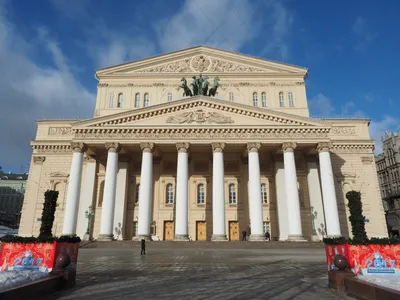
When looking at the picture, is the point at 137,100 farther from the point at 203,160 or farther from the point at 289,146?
the point at 289,146

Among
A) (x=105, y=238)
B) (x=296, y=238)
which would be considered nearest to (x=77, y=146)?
(x=105, y=238)

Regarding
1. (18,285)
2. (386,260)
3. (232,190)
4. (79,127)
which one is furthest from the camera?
Answer: (232,190)

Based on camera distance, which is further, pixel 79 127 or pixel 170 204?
pixel 170 204

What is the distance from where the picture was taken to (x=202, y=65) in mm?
41156

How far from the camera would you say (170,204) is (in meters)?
34.7

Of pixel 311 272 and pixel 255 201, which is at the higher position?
pixel 255 201

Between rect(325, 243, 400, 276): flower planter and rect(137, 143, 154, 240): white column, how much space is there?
21739mm

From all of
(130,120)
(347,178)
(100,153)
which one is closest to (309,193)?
(347,178)

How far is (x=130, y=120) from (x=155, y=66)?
13211 millimetres

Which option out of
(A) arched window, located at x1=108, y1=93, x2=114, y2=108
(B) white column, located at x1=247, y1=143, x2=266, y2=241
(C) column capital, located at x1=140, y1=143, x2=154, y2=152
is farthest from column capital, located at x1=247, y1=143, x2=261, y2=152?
(A) arched window, located at x1=108, y1=93, x2=114, y2=108

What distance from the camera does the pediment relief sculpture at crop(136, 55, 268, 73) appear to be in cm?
4109

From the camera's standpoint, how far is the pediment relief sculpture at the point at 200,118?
102ft

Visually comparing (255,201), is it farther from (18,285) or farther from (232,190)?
(18,285)

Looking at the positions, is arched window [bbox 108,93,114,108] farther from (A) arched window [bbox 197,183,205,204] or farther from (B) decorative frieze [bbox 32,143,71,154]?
(A) arched window [bbox 197,183,205,204]
